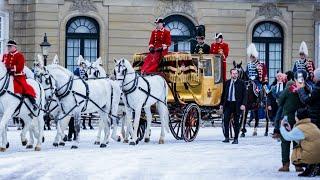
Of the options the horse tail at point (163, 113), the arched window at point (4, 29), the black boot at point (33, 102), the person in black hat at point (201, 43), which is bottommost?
the horse tail at point (163, 113)

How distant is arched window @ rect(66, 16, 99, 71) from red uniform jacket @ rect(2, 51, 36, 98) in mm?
20802

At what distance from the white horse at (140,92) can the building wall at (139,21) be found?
17352 mm

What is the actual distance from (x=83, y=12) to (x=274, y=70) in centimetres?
867

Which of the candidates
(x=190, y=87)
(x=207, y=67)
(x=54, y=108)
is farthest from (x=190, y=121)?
(x=54, y=108)

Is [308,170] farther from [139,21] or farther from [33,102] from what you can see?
[139,21]

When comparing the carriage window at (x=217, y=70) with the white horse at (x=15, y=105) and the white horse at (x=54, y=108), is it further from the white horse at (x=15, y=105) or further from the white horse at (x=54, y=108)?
the white horse at (x=15, y=105)

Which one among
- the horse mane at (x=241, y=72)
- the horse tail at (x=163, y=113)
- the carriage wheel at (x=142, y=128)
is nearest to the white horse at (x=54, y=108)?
the carriage wheel at (x=142, y=128)

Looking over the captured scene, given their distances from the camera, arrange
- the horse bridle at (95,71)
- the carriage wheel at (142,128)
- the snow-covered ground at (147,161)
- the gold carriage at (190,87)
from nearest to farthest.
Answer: the snow-covered ground at (147,161) → the gold carriage at (190,87) → the carriage wheel at (142,128) → the horse bridle at (95,71)

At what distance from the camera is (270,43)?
151ft

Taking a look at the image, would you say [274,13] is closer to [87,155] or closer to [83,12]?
[83,12]

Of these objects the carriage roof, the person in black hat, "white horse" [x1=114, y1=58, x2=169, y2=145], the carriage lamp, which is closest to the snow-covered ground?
"white horse" [x1=114, y1=58, x2=169, y2=145]

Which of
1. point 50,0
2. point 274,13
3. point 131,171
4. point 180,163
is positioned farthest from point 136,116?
point 274,13

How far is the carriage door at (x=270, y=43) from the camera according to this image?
4594cm

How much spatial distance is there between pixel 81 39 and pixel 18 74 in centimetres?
2141
